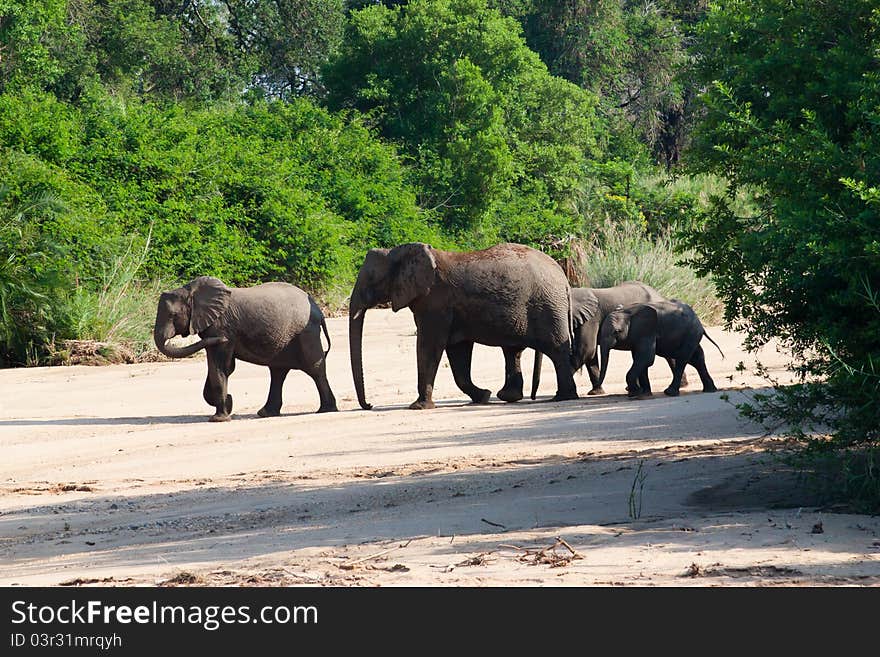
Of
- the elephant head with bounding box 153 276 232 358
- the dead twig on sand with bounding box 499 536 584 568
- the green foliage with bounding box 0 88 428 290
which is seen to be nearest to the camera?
the dead twig on sand with bounding box 499 536 584 568

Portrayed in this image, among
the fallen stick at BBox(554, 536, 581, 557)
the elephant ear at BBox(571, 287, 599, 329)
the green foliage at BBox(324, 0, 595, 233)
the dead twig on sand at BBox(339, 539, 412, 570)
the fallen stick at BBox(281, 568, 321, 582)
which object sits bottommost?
the fallen stick at BBox(281, 568, 321, 582)

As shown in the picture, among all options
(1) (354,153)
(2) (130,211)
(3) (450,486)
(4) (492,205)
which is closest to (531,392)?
(3) (450,486)

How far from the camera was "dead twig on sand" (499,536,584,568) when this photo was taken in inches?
255

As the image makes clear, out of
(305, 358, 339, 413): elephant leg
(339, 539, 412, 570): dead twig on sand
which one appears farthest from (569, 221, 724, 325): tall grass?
(339, 539, 412, 570): dead twig on sand

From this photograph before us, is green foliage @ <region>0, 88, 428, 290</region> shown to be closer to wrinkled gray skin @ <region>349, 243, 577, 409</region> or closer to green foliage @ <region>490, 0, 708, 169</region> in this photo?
wrinkled gray skin @ <region>349, 243, 577, 409</region>

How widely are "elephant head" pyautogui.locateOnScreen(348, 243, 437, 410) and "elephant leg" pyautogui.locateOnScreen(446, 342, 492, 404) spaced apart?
0.83 m

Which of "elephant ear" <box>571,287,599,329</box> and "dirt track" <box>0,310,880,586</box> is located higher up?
"elephant ear" <box>571,287,599,329</box>

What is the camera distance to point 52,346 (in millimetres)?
17969

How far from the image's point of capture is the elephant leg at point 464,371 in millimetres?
14695

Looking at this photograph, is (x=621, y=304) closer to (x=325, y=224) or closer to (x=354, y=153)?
(x=325, y=224)

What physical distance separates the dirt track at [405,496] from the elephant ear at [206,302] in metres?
1.04

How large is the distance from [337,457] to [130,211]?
441 inches

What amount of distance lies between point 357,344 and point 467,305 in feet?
4.18

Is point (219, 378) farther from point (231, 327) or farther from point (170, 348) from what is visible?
point (170, 348)
